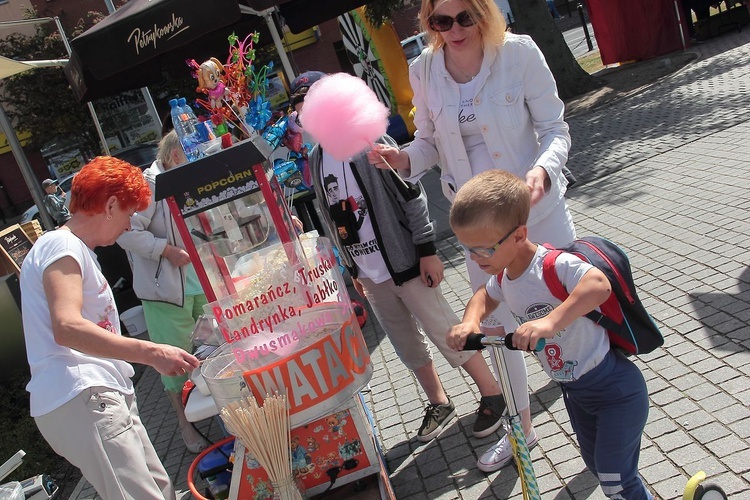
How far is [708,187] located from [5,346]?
684cm

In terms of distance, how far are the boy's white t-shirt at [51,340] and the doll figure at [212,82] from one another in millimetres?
900

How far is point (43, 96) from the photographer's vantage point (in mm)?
24859

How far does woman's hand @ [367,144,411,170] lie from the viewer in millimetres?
3008

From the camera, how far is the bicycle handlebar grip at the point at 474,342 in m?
2.09

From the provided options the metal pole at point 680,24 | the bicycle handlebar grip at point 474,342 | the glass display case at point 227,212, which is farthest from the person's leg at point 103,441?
the metal pole at point 680,24

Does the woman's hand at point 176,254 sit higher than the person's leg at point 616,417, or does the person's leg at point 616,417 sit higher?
the woman's hand at point 176,254

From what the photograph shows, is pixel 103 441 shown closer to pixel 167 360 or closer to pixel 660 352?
pixel 167 360

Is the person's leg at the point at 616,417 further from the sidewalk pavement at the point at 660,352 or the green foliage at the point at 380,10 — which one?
the green foliage at the point at 380,10

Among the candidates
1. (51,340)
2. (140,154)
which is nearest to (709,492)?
(51,340)

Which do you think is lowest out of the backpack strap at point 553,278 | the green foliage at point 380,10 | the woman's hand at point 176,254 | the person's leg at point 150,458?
the person's leg at point 150,458

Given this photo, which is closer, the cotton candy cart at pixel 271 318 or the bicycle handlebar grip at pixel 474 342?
the bicycle handlebar grip at pixel 474 342

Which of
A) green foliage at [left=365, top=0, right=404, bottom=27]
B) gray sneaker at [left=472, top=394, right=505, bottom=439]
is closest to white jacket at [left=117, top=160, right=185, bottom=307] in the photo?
gray sneaker at [left=472, top=394, right=505, bottom=439]

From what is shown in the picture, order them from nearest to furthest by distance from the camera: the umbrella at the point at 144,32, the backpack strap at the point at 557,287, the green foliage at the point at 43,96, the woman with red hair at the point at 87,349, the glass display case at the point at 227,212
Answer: the backpack strap at the point at 557,287 < the woman with red hair at the point at 87,349 < the glass display case at the point at 227,212 < the umbrella at the point at 144,32 < the green foliage at the point at 43,96

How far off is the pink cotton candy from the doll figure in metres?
0.44
